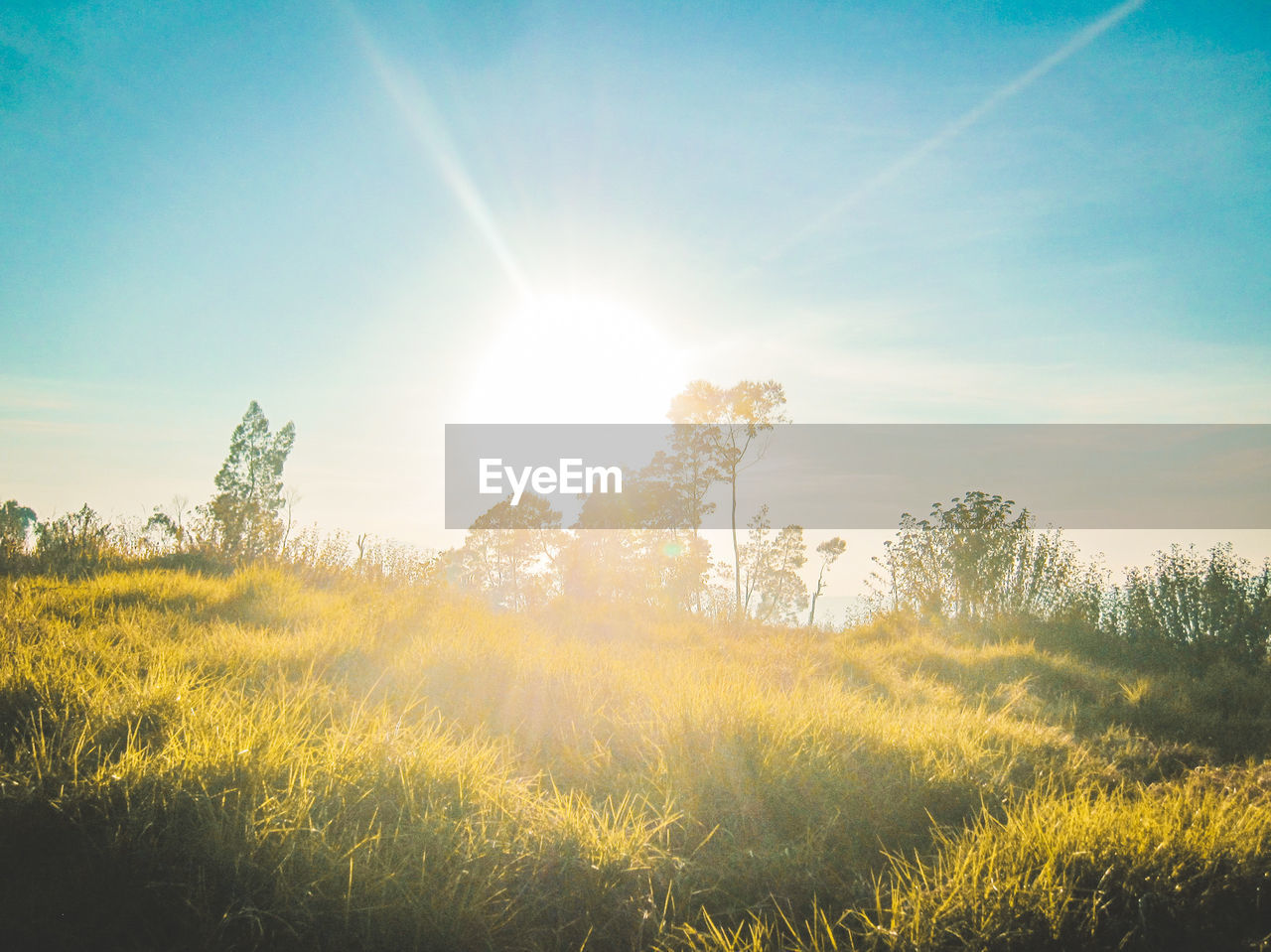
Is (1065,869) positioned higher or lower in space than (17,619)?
lower

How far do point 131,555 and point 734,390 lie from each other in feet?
72.6

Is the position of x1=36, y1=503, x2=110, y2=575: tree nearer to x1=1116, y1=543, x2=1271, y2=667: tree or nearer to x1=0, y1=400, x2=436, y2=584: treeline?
x1=0, y1=400, x2=436, y2=584: treeline

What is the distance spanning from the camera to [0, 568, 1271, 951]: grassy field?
2346mm

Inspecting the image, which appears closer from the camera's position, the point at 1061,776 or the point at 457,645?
the point at 1061,776

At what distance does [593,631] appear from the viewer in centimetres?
804

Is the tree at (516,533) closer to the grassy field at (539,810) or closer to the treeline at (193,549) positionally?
the treeline at (193,549)

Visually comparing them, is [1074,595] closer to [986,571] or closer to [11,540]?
[986,571]

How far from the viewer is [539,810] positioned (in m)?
3.03

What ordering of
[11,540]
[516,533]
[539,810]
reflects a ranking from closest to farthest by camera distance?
1. [539,810]
2. [11,540]
3. [516,533]

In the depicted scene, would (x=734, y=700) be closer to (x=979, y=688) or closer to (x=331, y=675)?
(x=331, y=675)

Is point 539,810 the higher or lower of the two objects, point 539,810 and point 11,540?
the lower

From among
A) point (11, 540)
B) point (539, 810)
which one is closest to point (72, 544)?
point (11, 540)

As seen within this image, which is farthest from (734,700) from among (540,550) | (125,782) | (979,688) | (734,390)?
(540,550)

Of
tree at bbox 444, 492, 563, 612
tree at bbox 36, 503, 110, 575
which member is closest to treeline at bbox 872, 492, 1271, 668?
tree at bbox 36, 503, 110, 575
